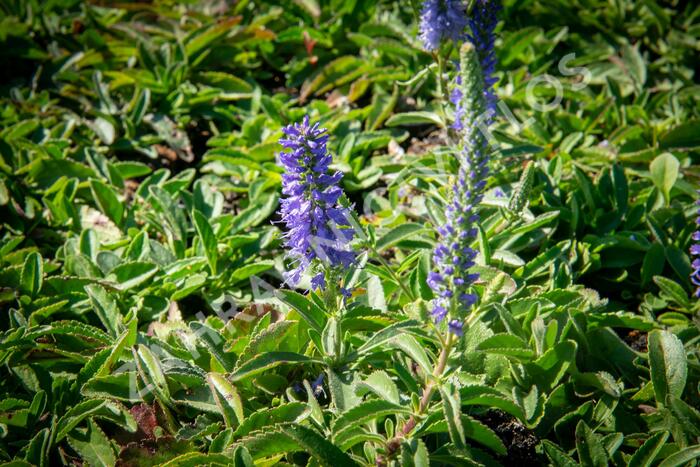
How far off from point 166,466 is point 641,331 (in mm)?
2493

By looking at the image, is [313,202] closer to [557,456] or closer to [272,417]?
[272,417]

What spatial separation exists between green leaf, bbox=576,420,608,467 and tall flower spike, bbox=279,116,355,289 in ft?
3.84

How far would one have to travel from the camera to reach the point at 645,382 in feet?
9.29

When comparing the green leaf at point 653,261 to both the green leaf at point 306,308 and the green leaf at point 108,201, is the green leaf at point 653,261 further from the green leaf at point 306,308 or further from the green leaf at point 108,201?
the green leaf at point 108,201

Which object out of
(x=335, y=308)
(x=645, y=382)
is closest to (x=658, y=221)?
(x=645, y=382)

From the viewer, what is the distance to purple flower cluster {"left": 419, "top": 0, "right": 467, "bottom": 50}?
292 cm

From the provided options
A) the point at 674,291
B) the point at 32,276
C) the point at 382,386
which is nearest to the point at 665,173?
the point at 674,291

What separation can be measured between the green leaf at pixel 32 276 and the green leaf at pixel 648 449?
2.98 meters

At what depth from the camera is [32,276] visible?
3234mm

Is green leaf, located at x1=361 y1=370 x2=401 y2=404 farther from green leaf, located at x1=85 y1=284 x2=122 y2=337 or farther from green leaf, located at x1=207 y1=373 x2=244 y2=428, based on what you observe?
green leaf, located at x1=85 y1=284 x2=122 y2=337

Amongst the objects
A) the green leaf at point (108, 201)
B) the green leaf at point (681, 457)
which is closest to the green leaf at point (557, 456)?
the green leaf at point (681, 457)

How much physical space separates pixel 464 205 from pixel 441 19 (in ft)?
4.75

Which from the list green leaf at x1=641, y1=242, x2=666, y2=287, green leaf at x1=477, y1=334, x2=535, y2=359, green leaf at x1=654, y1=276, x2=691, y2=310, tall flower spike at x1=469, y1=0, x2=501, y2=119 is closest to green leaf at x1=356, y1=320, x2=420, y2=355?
green leaf at x1=477, y1=334, x2=535, y2=359

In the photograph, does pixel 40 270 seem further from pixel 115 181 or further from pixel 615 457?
pixel 615 457
